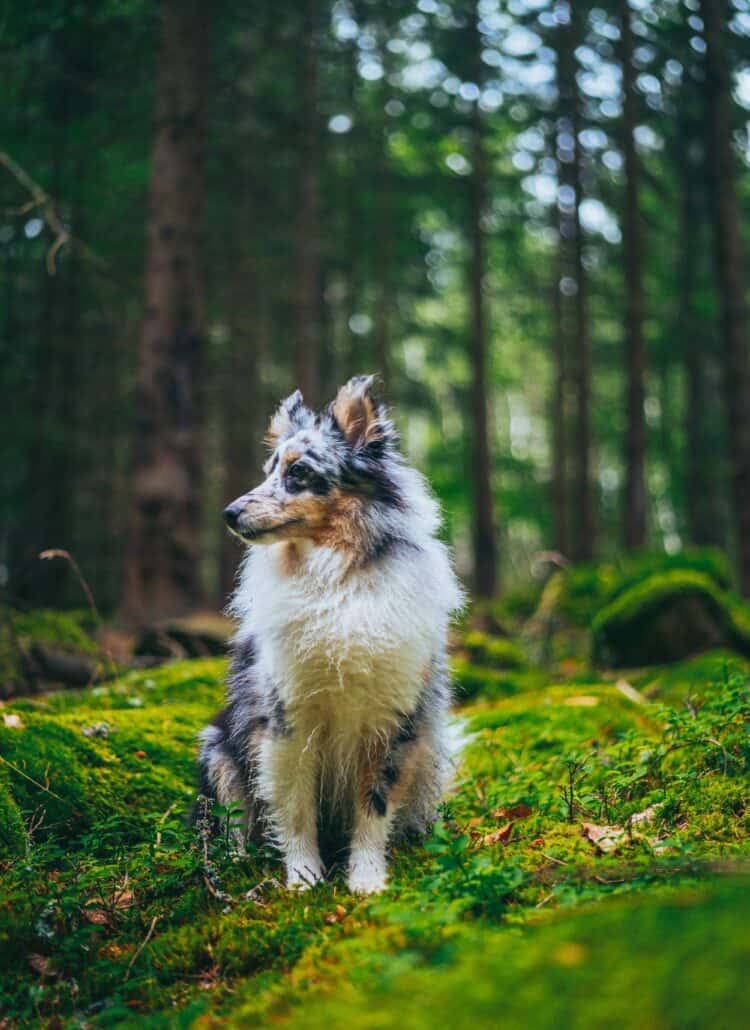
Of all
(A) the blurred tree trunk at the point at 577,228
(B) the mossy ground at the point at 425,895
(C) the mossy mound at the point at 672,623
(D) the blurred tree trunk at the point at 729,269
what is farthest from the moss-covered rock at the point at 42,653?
(A) the blurred tree trunk at the point at 577,228

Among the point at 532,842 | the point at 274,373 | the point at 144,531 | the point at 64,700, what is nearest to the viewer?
the point at 532,842

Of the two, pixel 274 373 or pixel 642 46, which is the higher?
pixel 642 46

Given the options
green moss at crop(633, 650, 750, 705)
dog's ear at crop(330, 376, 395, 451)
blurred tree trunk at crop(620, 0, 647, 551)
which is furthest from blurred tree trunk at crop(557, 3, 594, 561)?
dog's ear at crop(330, 376, 395, 451)

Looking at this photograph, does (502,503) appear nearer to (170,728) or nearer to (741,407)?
(741,407)

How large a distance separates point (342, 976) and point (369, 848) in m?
1.21

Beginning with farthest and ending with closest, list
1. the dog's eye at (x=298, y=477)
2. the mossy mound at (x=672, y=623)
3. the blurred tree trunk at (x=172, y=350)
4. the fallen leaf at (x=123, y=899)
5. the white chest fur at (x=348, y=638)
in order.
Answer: the blurred tree trunk at (x=172, y=350) < the mossy mound at (x=672, y=623) < the dog's eye at (x=298, y=477) < the white chest fur at (x=348, y=638) < the fallen leaf at (x=123, y=899)

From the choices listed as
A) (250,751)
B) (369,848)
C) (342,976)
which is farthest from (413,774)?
(342,976)

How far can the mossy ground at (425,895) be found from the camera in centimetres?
190

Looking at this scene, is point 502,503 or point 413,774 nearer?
point 413,774

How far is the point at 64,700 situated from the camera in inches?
244

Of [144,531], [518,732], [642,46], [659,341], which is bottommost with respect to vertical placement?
[518,732]

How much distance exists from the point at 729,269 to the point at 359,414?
952 cm

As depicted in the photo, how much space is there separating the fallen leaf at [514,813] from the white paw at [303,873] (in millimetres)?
1031

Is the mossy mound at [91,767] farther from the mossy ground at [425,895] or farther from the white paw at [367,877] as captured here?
the white paw at [367,877]
